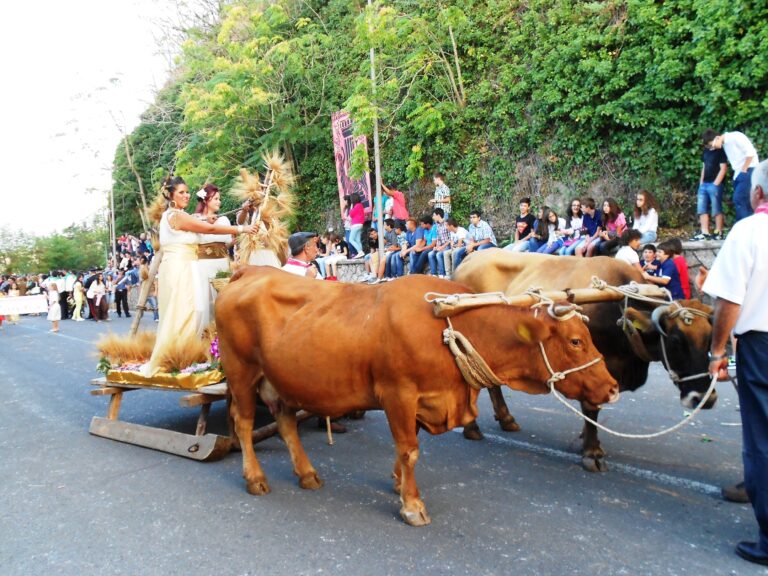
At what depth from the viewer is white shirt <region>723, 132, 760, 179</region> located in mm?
9273

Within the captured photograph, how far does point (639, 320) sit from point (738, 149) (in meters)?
7.20

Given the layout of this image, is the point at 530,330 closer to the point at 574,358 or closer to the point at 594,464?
the point at 574,358

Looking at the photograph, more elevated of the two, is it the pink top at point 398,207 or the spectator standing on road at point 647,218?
the pink top at point 398,207

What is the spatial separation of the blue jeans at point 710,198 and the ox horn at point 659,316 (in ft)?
25.1

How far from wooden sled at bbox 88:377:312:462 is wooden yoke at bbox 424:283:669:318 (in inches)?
86.6

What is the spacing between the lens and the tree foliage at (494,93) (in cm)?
1073

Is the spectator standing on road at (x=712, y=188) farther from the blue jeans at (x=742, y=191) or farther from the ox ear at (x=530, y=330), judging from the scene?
the ox ear at (x=530, y=330)

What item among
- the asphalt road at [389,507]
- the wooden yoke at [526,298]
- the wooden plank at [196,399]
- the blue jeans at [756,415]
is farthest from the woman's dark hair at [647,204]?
the wooden plank at [196,399]

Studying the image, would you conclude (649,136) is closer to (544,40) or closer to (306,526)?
(544,40)

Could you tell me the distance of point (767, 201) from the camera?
116 inches

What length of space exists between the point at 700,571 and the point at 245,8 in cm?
2040

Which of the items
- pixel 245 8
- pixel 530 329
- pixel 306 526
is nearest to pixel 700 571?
pixel 530 329

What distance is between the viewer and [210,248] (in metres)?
5.73

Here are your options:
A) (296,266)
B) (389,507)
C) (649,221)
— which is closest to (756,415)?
(389,507)
